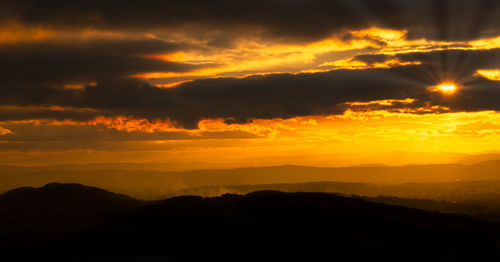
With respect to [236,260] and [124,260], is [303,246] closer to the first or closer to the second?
[236,260]

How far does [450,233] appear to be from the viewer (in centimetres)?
18412

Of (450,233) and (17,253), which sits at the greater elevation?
(450,233)

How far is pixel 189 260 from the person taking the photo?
181 m

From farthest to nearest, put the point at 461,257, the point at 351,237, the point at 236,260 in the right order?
the point at 351,237
the point at 236,260
the point at 461,257

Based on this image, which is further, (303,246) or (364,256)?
(303,246)

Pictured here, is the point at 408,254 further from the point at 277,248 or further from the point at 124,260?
the point at 124,260

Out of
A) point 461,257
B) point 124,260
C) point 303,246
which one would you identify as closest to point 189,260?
point 124,260

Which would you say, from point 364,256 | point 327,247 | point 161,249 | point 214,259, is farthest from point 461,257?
point 161,249

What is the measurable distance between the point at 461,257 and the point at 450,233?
22.2 metres

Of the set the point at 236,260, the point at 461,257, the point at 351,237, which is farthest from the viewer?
the point at 351,237

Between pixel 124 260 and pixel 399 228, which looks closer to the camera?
pixel 124 260

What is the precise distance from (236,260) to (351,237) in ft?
132

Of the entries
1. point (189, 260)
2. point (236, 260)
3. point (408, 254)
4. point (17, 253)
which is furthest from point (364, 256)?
point (17, 253)

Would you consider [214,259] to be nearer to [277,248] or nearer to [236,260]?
[236,260]
